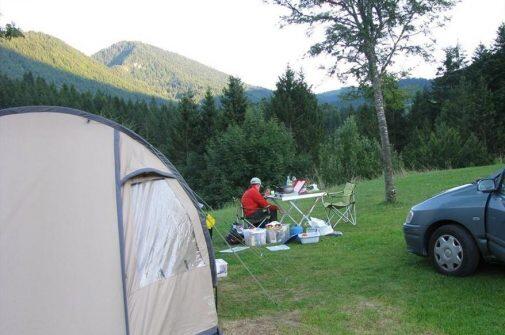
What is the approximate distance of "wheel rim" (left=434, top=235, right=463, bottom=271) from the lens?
5484 mm

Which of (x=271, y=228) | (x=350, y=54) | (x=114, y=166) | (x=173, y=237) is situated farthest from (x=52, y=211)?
(x=350, y=54)

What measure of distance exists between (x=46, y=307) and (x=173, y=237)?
53.8 inches

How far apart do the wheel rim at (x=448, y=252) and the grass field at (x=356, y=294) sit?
0.17 m

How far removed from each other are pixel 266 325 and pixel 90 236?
6.45ft

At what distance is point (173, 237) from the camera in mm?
4766

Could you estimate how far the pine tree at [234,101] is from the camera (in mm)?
36312

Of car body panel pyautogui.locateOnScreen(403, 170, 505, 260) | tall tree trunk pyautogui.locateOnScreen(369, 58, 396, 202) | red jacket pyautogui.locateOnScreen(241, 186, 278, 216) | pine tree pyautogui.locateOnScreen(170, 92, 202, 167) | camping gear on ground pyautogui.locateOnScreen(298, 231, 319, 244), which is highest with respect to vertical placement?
pine tree pyautogui.locateOnScreen(170, 92, 202, 167)

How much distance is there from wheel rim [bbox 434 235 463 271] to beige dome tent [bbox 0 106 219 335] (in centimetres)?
283

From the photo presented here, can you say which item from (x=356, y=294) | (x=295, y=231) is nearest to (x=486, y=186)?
(x=356, y=294)

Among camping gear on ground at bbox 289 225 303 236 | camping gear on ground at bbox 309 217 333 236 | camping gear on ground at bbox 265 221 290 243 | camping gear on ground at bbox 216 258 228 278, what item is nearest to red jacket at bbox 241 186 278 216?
camping gear on ground at bbox 265 221 290 243

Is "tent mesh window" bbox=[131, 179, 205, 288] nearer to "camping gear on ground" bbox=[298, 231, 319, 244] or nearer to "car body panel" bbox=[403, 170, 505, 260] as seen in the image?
"car body panel" bbox=[403, 170, 505, 260]

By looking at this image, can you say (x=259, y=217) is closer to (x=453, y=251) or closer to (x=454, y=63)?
(x=453, y=251)

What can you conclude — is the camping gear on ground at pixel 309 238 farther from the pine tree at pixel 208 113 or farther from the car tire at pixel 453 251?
the pine tree at pixel 208 113

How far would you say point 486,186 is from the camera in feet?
17.3
